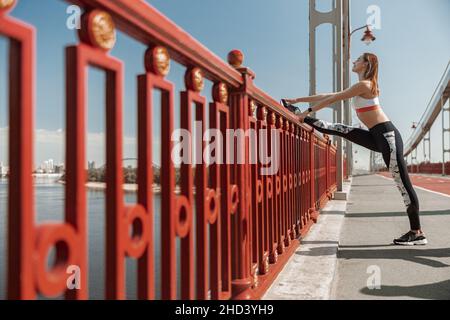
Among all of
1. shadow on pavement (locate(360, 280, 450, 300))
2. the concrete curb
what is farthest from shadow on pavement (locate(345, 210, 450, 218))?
shadow on pavement (locate(360, 280, 450, 300))

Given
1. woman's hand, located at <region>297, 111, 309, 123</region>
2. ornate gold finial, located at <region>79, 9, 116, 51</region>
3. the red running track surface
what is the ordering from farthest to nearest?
the red running track surface → woman's hand, located at <region>297, 111, 309, 123</region> → ornate gold finial, located at <region>79, 9, 116, 51</region>

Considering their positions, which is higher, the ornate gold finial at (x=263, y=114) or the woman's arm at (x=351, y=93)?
the woman's arm at (x=351, y=93)

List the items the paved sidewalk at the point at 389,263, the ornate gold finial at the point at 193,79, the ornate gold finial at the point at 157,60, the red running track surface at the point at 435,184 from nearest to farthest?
the ornate gold finial at the point at 157,60
the ornate gold finial at the point at 193,79
the paved sidewalk at the point at 389,263
the red running track surface at the point at 435,184

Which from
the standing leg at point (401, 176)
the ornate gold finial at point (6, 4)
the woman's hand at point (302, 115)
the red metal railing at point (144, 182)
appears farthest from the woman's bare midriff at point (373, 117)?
the ornate gold finial at point (6, 4)

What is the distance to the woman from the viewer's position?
3521mm

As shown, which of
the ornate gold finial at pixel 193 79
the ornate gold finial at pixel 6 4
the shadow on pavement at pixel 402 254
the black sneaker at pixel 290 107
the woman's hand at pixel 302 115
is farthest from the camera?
the woman's hand at pixel 302 115

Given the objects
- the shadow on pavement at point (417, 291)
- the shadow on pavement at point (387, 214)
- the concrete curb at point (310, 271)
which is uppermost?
the concrete curb at point (310, 271)

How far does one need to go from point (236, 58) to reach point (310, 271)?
1.30 m

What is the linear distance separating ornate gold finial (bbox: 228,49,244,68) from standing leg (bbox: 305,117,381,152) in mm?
1945

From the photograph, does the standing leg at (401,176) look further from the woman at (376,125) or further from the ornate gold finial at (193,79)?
the ornate gold finial at (193,79)

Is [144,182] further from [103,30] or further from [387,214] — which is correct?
[387,214]

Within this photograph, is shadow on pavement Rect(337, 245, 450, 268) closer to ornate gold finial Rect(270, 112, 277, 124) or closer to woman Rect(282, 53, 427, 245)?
woman Rect(282, 53, 427, 245)

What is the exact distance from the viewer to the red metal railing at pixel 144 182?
0.70m
